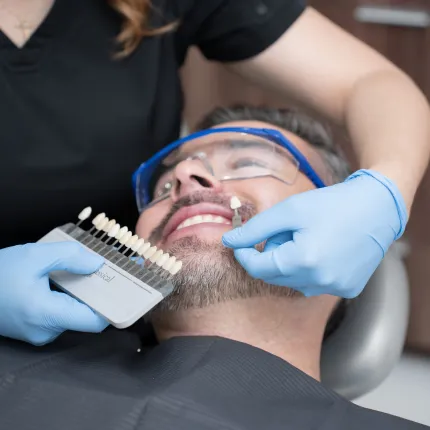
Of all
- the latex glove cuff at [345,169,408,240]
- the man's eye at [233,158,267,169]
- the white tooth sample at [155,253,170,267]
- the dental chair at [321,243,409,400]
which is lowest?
the dental chair at [321,243,409,400]

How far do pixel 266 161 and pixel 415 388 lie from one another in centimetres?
123

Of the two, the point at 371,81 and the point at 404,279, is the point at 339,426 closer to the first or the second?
the point at 404,279

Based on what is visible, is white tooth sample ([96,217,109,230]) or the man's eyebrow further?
the man's eyebrow

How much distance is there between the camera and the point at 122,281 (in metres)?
0.98

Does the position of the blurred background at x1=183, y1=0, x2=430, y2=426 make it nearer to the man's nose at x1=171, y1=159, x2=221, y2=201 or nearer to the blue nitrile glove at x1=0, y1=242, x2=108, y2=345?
the man's nose at x1=171, y1=159, x2=221, y2=201

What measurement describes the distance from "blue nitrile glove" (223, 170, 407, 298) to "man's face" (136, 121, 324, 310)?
10cm

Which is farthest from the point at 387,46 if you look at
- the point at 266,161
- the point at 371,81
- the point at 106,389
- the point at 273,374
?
the point at 106,389

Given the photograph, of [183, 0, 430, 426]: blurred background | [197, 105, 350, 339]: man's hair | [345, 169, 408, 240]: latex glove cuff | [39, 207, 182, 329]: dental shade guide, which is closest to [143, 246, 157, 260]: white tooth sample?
[39, 207, 182, 329]: dental shade guide

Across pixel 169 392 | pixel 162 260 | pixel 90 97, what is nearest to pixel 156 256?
pixel 162 260

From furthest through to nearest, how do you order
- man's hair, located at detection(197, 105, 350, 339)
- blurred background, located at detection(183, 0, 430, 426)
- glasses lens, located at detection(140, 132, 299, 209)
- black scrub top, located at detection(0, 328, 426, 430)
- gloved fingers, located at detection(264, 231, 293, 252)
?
blurred background, located at detection(183, 0, 430, 426), man's hair, located at detection(197, 105, 350, 339), glasses lens, located at detection(140, 132, 299, 209), gloved fingers, located at detection(264, 231, 293, 252), black scrub top, located at detection(0, 328, 426, 430)

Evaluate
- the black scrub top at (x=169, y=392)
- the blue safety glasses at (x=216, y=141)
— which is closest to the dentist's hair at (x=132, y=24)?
the blue safety glasses at (x=216, y=141)

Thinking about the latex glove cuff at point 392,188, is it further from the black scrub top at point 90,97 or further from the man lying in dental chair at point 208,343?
the black scrub top at point 90,97

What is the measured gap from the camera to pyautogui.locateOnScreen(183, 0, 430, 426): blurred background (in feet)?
6.13

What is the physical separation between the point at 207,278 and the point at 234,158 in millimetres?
280
